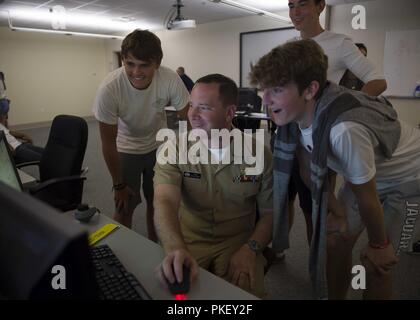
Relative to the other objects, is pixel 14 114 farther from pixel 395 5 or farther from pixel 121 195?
pixel 395 5

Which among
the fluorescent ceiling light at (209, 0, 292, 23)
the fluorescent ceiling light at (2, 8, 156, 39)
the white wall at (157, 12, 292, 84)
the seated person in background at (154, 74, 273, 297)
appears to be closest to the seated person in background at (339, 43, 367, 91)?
the seated person in background at (154, 74, 273, 297)

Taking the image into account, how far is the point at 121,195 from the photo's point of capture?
6.43ft

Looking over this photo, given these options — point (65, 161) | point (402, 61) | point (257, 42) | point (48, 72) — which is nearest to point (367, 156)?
point (65, 161)

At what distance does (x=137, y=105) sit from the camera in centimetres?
196

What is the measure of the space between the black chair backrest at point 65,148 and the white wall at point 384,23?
623 centimetres

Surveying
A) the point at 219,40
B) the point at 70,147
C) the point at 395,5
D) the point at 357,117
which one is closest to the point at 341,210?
the point at 357,117

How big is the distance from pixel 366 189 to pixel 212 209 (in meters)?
0.60

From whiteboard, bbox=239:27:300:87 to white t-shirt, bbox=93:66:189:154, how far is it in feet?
18.8

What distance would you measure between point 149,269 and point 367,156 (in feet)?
2.64

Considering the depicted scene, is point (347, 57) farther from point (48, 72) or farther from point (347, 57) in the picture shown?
point (48, 72)

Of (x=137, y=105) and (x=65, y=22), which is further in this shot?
(x=65, y=22)

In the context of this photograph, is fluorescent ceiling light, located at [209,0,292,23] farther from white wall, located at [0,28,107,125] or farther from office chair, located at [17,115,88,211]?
white wall, located at [0,28,107,125]

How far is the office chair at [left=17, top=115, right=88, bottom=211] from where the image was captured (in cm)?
209

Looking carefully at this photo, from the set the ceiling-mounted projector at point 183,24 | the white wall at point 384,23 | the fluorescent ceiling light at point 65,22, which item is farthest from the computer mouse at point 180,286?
the fluorescent ceiling light at point 65,22
